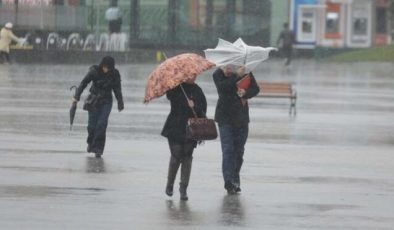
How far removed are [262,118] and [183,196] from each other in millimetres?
12748

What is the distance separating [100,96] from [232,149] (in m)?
4.39

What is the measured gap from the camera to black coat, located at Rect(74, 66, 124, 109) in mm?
19625

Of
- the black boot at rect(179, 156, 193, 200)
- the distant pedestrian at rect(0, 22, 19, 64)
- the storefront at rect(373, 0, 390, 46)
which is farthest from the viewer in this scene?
the storefront at rect(373, 0, 390, 46)

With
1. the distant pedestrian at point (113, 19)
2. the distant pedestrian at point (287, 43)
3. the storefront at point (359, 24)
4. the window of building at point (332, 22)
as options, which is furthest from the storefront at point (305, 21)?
the distant pedestrian at point (113, 19)

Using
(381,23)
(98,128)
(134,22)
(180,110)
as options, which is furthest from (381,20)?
(180,110)

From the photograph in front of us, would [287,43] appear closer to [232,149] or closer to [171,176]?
[232,149]

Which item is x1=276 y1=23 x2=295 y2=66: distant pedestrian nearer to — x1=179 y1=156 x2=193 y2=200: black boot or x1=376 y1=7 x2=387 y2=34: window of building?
x1=376 y1=7 x2=387 y2=34: window of building

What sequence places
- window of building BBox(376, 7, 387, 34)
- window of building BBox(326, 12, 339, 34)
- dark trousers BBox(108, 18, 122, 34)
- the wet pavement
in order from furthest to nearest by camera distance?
window of building BBox(376, 7, 387, 34)
window of building BBox(326, 12, 339, 34)
dark trousers BBox(108, 18, 122, 34)
the wet pavement

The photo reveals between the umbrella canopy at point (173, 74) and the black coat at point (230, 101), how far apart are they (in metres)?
0.46

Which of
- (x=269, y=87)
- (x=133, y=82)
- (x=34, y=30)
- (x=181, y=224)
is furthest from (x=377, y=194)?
(x=34, y=30)

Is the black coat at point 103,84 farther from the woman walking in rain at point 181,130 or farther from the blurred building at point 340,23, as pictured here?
the blurred building at point 340,23

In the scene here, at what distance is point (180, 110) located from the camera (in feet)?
49.9

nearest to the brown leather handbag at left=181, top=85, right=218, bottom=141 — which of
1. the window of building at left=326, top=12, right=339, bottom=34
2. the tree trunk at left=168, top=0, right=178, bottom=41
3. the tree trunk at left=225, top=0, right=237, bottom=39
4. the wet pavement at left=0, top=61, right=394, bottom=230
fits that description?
the wet pavement at left=0, top=61, right=394, bottom=230

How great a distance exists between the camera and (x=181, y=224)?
13.4 meters
